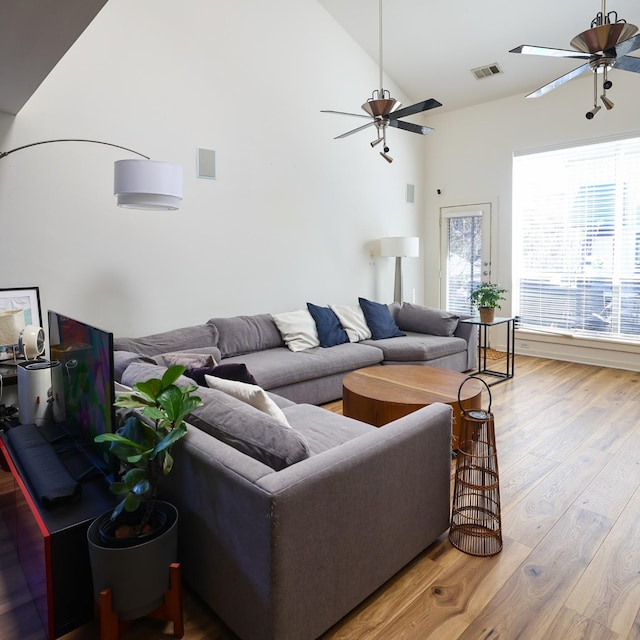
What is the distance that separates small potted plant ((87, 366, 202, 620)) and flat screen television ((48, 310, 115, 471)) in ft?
0.47

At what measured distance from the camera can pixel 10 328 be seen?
128 inches

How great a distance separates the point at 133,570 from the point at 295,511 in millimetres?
588

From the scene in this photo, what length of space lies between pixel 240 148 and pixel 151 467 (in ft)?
12.5

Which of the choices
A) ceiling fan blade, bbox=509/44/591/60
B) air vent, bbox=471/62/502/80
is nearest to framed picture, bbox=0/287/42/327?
ceiling fan blade, bbox=509/44/591/60

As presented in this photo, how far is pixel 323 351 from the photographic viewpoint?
4.57 metres

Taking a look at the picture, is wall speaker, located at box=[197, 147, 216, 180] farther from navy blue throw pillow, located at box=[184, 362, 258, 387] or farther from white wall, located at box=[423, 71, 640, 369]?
white wall, located at box=[423, 71, 640, 369]

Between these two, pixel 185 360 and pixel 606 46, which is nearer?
pixel 606 46

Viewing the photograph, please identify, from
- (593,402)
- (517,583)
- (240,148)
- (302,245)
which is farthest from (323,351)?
(517,583)

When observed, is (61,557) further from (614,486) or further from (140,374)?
(614,486)

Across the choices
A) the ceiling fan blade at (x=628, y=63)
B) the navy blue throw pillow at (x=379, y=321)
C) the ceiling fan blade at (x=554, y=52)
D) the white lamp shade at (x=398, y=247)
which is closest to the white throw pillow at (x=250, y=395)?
the ceiling fan blade at (x=554, y=52)

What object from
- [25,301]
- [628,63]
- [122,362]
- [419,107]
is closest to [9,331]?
[25,301]

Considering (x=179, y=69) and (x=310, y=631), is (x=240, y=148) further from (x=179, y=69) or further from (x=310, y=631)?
(x=310, y=631)

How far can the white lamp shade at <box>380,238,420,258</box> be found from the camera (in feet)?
19.1

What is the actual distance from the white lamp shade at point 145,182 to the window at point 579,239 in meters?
4.83
